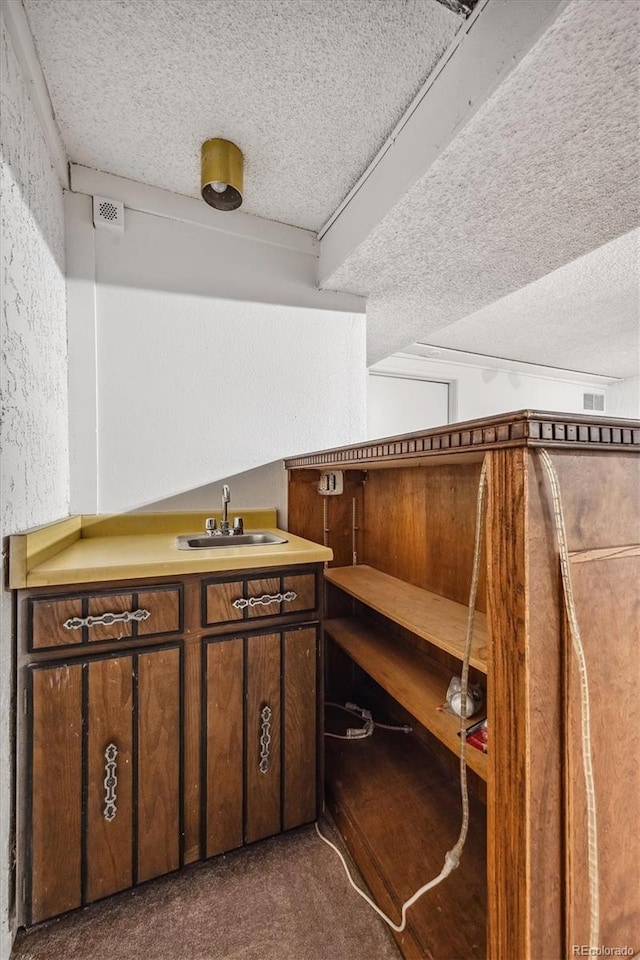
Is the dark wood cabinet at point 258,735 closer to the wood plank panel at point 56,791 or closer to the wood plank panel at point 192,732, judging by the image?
the wood plank panel at point 192,732

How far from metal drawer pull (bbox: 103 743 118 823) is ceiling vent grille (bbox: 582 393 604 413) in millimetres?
5606

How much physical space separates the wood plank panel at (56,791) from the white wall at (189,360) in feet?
2.51

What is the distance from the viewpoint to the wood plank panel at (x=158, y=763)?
108 cm

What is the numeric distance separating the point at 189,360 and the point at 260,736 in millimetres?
1459

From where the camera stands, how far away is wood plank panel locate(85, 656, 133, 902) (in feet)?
3.37

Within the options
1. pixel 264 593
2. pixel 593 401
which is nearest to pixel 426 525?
pixel 264 593

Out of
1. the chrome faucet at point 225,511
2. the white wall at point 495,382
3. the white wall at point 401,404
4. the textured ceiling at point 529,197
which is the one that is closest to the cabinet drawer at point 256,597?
the chrome faucet at point 225,511

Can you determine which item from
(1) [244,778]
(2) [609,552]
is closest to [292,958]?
(1) [244,778]

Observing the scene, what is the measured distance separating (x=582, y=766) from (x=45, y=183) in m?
2.10

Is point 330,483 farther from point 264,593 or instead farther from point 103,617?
point 103,617

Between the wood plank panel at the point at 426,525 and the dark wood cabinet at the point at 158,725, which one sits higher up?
the wood plank panel at the point at 426,525

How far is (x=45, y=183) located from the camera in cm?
132

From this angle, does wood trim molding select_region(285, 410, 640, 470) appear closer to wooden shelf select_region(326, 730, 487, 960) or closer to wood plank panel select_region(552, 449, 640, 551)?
wood plank panel select_region(552, 449, 640, 551)

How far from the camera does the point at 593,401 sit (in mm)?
4980
